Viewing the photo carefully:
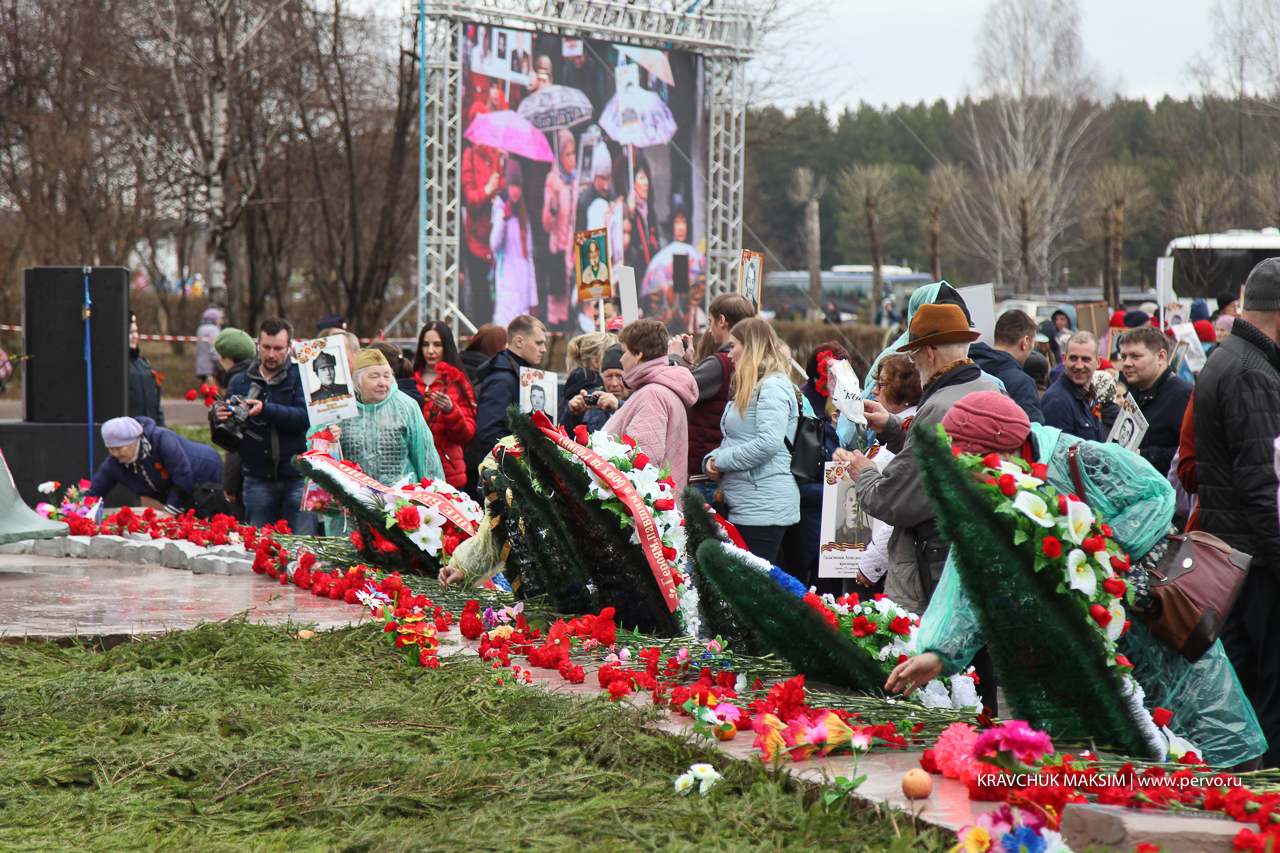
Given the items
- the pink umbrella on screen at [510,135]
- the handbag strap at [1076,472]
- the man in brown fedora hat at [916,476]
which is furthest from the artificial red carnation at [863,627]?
the pink umbrella on screen at [510,135]

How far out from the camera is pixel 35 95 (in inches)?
974

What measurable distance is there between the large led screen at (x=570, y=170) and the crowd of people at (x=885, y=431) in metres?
8.60

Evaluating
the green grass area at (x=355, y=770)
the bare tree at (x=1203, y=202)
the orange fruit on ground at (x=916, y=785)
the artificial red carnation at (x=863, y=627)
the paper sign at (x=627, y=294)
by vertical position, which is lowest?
the green grass area at (x=355, y=770)

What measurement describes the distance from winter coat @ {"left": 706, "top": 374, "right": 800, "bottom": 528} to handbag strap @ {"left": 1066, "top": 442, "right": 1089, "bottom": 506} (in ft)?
8.54

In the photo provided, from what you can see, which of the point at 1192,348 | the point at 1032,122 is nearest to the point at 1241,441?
the point at 1192,348

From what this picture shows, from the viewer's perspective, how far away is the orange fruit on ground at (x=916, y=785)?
8.87 feet

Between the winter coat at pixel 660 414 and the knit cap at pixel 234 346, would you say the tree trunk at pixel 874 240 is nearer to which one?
the knit cap at pixel 234 346

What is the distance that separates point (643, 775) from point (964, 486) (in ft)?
3.73

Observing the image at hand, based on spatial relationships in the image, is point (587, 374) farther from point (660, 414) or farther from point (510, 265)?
point (510, 265)

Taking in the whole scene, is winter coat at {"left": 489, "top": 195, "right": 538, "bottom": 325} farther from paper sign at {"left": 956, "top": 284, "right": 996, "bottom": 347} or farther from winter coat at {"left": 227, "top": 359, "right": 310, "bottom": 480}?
paper sign at {"left": 956, "top": 284, "right": 996, "bottom": 347}

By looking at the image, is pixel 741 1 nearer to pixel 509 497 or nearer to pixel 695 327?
pixel 695 327

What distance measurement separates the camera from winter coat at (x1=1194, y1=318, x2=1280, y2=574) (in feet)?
11.9

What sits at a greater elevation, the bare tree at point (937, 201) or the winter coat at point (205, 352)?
the bare tree at point (937, 201)

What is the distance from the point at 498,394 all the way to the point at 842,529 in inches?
138
